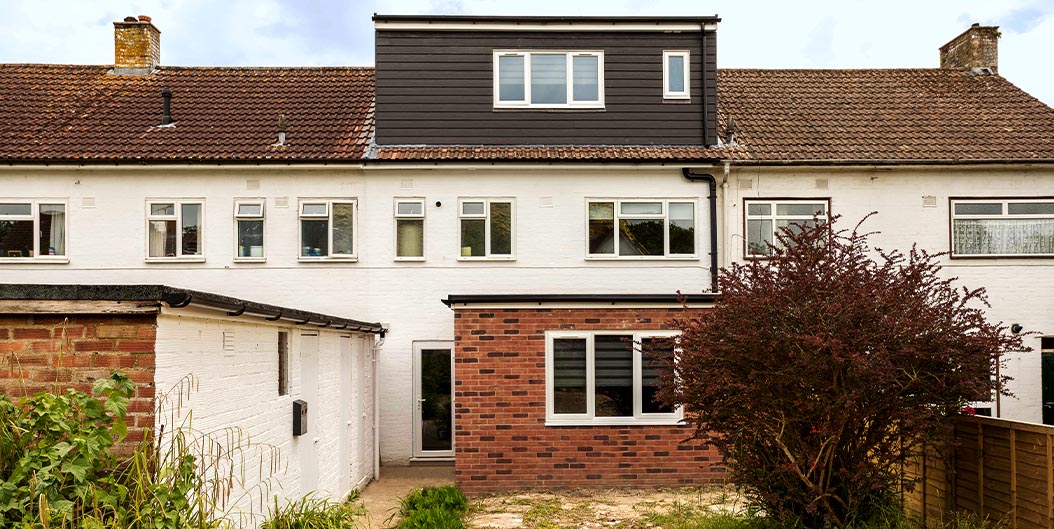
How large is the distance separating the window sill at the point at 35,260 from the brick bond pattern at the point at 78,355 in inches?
462

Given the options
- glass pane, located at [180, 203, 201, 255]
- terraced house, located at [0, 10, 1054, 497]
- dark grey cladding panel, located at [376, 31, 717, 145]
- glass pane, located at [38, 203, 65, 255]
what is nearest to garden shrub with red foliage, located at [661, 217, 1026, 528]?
terraced house, located at [0, 10, 1054, 497]

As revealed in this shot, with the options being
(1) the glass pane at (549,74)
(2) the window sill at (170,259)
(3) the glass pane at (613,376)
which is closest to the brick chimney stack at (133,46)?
(2) the window sill at (170,259)

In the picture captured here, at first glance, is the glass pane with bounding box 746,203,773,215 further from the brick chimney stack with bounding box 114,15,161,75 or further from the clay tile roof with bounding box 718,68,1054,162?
the brick chimney stack with bounding box 114,15,161,75

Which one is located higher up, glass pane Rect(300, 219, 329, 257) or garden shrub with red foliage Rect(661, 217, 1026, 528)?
glass pane Rect(300, 219, 329, 257)

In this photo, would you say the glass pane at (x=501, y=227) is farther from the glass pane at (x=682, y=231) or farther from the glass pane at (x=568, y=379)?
the glass pane at (x=568, y=379)

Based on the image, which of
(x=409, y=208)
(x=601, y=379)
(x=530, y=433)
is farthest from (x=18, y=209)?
(x=601, y=379)

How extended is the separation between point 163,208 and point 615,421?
9548mm

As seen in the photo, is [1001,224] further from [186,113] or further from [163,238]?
[186,113]

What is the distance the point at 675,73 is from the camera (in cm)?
1678

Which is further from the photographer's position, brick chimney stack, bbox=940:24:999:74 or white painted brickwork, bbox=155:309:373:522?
brick chimney stack, bbox=940:24:999:74

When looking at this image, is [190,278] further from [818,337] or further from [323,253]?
[818,337]

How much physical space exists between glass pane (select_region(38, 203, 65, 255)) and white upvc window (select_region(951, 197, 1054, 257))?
55.1 ft

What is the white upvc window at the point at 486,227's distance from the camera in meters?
16.0

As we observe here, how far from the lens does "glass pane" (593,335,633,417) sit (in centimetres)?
1211
